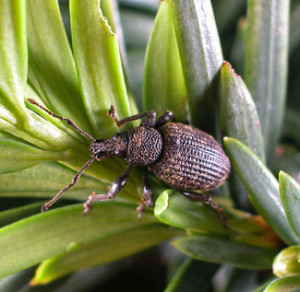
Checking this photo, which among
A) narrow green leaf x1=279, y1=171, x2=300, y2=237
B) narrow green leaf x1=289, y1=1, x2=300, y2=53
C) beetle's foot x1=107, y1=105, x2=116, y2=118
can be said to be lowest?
narrow green leaf x1=279, y1=171, x2=300, y2=237

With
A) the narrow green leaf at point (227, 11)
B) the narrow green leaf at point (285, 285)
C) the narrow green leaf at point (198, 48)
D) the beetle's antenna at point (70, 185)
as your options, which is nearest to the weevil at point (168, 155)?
the beetle's antenna at point (70, 185)

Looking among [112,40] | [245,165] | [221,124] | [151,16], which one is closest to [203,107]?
[221,124]

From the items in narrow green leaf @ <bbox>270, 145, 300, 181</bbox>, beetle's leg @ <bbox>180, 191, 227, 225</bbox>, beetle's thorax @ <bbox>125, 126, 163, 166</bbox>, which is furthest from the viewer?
narrow green leaf @ <bbox>270, 145, 300, 181</bbox>

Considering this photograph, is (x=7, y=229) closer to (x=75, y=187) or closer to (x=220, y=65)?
(x=75, y=187)

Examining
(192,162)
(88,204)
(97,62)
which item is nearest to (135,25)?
(192,162)

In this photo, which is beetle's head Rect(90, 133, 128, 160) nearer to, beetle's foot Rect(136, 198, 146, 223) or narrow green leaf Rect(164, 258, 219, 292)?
beetle's foot Rect(136, 198, 146, 223)

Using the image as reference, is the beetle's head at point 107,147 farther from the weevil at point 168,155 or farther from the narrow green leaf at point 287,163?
the narrow green leaf at point 287,163

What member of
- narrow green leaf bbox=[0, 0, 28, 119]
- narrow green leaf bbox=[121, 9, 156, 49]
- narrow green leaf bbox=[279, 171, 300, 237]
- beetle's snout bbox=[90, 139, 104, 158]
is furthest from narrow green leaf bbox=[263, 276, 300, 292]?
narrow green leaf bbox=[121, 9, 156, 49]

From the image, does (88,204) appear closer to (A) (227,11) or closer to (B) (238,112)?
(B) (238,112)
